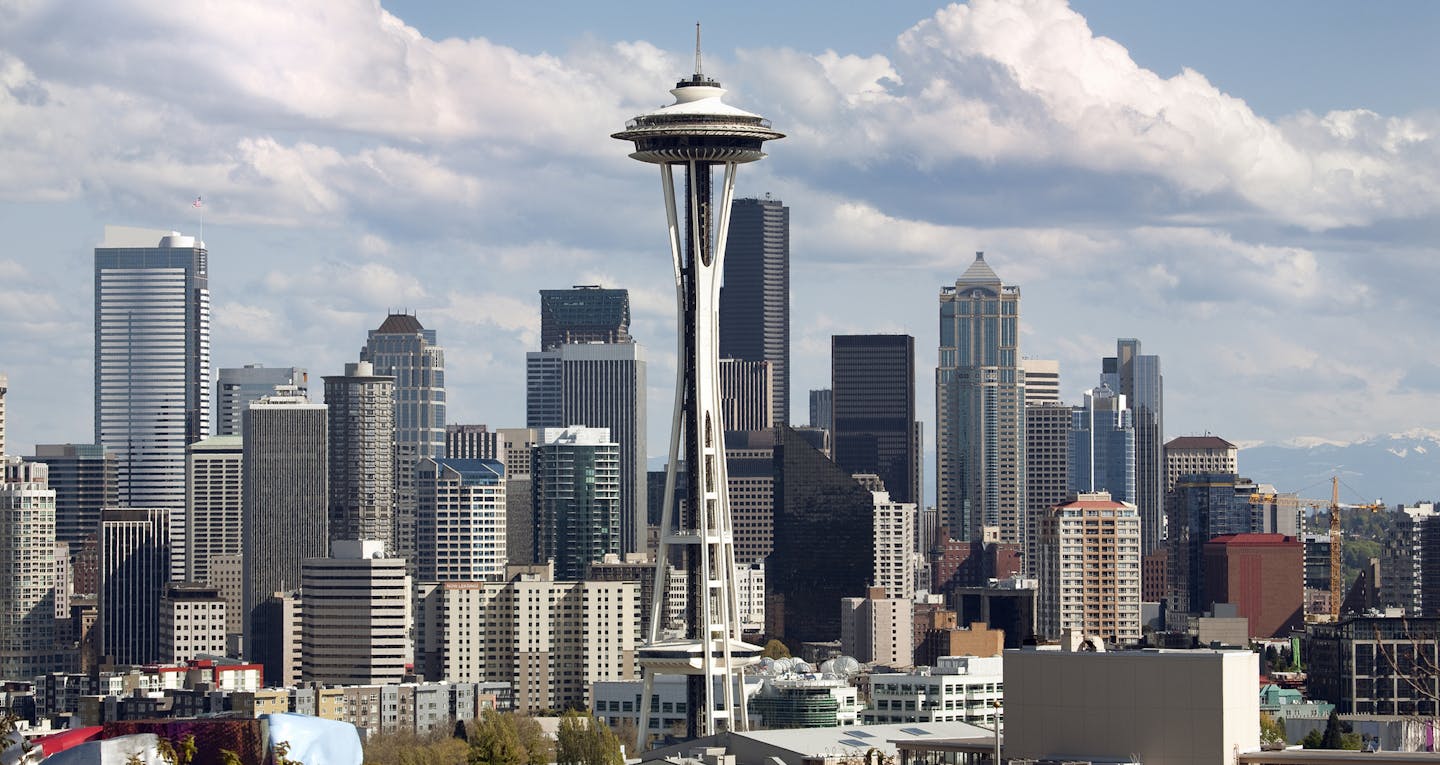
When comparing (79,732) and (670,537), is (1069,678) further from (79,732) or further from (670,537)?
(670,537)

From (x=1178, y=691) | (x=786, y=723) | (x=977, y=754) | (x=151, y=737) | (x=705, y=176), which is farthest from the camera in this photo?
(x=786, y=723)

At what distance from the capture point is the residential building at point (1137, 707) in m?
82.2

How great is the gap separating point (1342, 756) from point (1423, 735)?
37595 millimetres

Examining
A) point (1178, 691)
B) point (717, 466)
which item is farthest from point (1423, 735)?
point (717, 466)

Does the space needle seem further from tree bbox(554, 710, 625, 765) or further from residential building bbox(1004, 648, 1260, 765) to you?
residential building bbox(1004, 648, 1260, 765)

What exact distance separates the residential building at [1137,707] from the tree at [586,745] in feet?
302

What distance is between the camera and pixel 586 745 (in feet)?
602

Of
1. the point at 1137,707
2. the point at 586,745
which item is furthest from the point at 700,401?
the point at 1137,707

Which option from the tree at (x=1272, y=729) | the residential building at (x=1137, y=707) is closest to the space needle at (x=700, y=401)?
the tree at (x=1272, y=729)

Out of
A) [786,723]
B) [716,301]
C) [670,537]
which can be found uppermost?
[716,301]

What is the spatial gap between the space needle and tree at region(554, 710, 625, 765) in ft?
10.0

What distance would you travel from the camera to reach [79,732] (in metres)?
117

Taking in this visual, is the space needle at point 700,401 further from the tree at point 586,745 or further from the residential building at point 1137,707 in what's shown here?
the residential building at point 1137,707

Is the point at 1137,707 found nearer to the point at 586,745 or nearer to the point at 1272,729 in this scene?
the point at 1272,729
